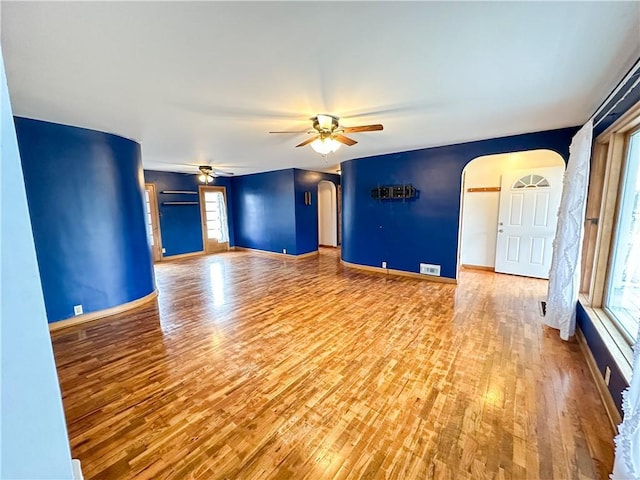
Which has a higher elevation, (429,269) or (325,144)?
(325,144)

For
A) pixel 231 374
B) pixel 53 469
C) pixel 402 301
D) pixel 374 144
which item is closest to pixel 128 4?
pixel 53 469

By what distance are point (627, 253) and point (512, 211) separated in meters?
2.91

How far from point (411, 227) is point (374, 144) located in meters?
1.71

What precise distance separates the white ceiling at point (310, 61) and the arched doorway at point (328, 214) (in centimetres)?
561

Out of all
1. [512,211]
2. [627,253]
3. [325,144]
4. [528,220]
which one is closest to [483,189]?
[512,211]

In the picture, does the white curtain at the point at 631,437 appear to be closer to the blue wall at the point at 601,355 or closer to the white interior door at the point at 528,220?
the blue wall at the point at 601,355

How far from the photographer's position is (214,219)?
8.15m

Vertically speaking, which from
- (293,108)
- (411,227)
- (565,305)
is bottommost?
(565,305)

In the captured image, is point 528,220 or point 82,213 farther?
point 528,220

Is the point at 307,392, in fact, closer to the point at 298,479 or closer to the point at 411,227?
the point at 298,479

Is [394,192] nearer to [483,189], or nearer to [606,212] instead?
[483,189]

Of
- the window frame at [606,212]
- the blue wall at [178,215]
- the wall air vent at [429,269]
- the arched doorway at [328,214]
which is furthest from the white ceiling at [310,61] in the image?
the arched doorway at [328,214]

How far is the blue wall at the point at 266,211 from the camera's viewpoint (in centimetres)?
700

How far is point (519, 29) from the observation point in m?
1.50
